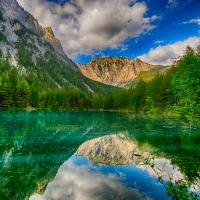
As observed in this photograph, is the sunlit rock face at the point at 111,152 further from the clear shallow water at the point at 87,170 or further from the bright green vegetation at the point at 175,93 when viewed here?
the bright green vegetation at the point at 175,93

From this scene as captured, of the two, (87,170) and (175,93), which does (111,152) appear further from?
(175,93)

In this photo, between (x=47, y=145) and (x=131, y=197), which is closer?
(x=131, y=197)

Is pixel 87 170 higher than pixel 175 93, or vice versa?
pixel 175 93

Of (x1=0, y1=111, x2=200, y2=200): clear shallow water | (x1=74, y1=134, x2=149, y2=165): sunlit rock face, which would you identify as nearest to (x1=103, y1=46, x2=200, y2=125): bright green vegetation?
(x1=0, y1=111, x2=200, y2=200): clear shallow water

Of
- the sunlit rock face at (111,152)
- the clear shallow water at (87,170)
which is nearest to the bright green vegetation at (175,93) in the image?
the clear shallow water at (87,170)

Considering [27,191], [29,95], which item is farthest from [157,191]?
[29,95]

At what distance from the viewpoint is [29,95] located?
306ft

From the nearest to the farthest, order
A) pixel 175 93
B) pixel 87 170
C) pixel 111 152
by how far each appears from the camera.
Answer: pixel 87 170 < pixel 111 152 < pixel 175 93

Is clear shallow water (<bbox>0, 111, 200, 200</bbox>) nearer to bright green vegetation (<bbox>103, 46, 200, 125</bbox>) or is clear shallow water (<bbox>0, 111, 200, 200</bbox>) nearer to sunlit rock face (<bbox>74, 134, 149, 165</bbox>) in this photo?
sunlit rock face (<bbox>74, 134, 149, 165</bbox>)

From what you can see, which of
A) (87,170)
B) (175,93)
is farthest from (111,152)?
(175,93)

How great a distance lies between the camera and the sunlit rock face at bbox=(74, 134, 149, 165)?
14.6 metres

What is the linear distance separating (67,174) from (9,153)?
22.3ft

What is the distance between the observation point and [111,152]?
674 inches

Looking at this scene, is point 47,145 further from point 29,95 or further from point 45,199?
point 29,95
